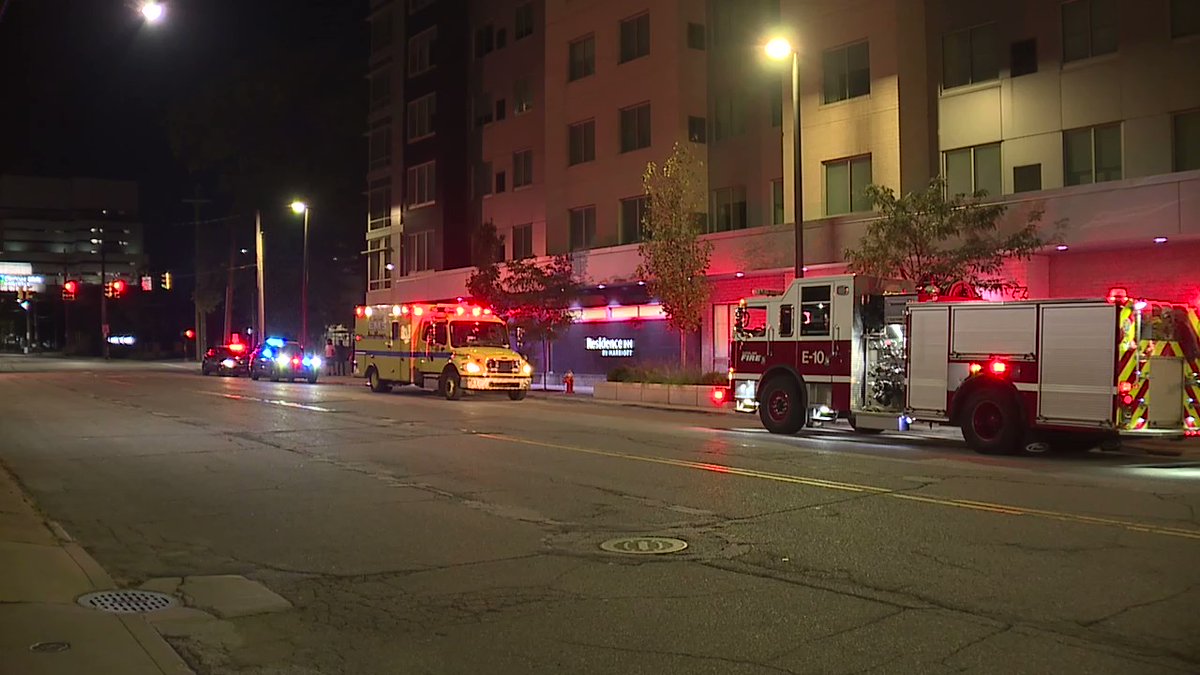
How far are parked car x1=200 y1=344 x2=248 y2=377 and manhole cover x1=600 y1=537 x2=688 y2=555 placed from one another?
43117 mm

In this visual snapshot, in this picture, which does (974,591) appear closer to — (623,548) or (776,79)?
(623,548)

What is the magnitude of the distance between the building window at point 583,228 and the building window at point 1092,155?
60.4 ft

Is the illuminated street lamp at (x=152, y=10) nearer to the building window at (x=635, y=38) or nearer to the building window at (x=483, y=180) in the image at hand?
the building window at (x=635, y=38)

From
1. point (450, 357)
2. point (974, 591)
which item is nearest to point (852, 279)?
point (974, 591)

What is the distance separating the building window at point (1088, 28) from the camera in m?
23.1

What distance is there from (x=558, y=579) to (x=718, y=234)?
24.9 m

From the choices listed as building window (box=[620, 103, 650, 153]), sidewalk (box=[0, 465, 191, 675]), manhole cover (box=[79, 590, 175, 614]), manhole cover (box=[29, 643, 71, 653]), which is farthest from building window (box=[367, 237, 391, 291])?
manhole cover (box=[29, 643, 71, 653])

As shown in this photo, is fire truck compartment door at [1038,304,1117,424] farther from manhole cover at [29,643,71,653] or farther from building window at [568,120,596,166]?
building window at [568,120,596,166]

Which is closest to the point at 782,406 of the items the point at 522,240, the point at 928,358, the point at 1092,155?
the point at 928,358

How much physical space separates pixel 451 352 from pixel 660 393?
20.2 ft

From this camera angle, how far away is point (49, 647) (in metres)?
5.80

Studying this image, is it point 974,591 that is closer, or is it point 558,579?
point 974,591

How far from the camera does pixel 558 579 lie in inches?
301

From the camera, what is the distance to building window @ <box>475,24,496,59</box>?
4541 cm
